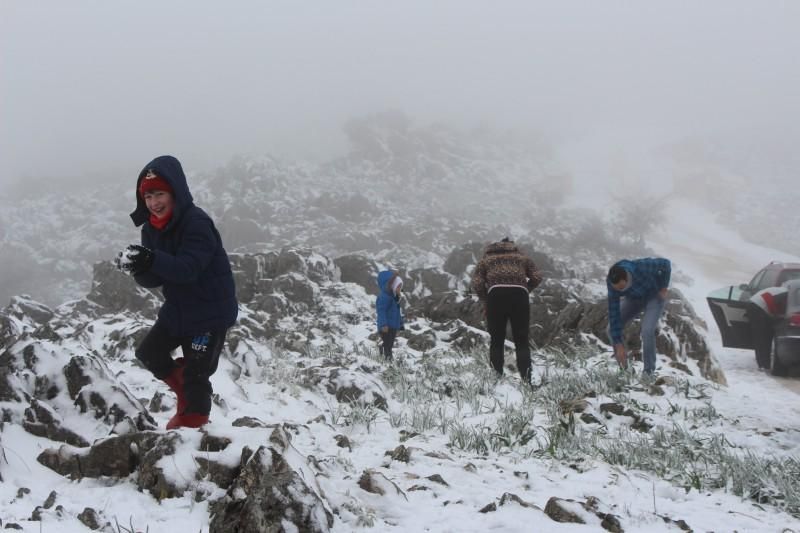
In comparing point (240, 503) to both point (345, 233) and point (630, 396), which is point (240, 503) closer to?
point (630, 396)

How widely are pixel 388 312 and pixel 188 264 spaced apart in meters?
5.03

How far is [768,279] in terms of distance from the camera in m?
10.2

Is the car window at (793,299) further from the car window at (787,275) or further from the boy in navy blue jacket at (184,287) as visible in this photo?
the boy in navy blue jacket at (184,287)

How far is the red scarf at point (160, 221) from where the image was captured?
2777 millimetres

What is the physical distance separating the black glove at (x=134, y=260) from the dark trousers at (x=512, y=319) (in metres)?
3.61

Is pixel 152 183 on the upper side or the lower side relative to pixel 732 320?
upper

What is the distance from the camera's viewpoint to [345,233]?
42.5 meters

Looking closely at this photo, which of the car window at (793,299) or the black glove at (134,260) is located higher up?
the black glove at (134,260)

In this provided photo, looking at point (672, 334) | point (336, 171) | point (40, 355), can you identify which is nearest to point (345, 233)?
point (336, 171)

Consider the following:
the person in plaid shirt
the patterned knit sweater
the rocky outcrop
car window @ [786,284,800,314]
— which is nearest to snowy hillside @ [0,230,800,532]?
the rocky outcrop

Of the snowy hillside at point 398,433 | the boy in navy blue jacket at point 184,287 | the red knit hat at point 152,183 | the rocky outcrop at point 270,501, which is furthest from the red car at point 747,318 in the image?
the red knit hat at point 152,183

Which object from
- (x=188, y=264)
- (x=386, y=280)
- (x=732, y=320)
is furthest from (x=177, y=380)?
(x=732, y=320)

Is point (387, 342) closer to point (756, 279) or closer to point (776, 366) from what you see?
point (776, 366)

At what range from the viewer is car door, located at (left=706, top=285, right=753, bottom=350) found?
29.8 ft
